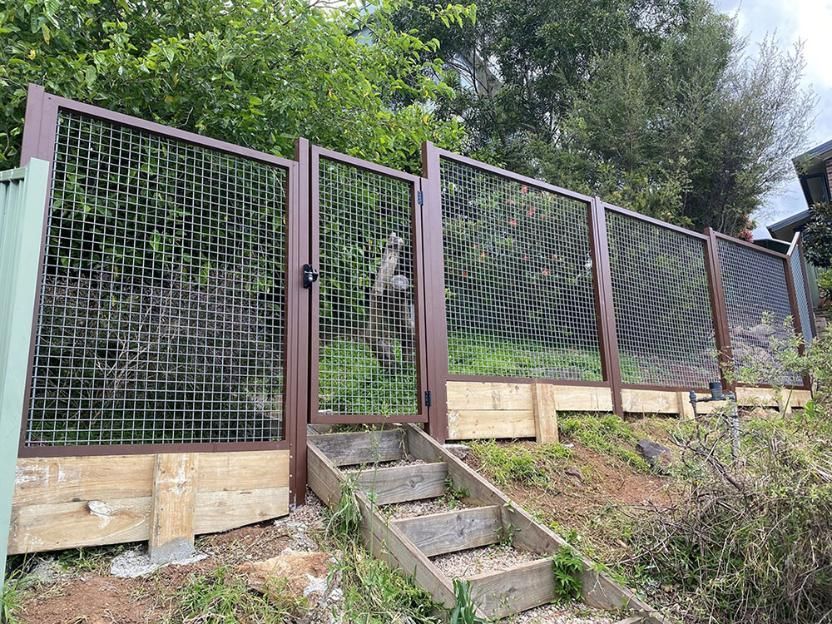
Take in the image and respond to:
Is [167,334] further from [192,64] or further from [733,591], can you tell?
[733,591]

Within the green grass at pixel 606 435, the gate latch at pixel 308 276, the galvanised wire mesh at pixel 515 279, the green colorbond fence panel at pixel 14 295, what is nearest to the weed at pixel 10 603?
the green colorbond fence panel at pixel 14 295

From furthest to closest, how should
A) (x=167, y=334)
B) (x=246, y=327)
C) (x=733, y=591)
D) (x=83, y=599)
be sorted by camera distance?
(x=246, y=327) < (x=167, y=334) < (x=733, y=591) < (x=83, y=599)

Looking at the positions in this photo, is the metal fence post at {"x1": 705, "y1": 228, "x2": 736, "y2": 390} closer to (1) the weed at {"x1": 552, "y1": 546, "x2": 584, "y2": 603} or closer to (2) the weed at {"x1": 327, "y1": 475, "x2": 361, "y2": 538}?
(1) the weed at {"x1": 552, "y1": 546, "x2": 584, "y2": 603}

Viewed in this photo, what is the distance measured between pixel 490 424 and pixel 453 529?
1204mm

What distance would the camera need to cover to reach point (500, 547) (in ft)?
9.10

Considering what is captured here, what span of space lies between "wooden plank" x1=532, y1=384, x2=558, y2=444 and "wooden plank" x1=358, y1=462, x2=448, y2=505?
3.49 ft

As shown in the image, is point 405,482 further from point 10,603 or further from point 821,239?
point 821,239

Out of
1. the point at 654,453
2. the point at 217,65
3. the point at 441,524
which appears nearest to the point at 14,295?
the point at 441,524

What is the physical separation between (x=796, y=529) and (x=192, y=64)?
4203mm

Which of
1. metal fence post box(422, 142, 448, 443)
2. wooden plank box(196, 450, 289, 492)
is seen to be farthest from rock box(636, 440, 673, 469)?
wooden plank box(196, 450, 289, 492)

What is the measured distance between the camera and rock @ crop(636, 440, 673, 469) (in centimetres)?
391

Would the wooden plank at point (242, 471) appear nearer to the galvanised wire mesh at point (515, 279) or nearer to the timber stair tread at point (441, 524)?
the timber stair tread at point (441, 524)

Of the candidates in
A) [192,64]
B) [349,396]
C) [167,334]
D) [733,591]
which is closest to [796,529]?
[733,591]

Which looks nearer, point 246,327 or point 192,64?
point 246,327
